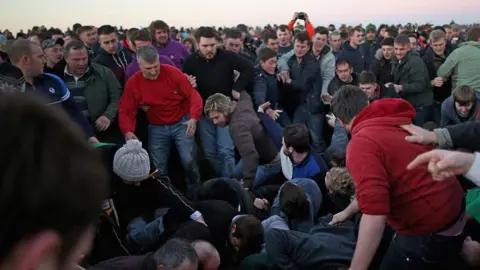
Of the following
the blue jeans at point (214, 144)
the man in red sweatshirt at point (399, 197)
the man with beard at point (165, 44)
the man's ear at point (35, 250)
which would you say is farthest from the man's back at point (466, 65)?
the man's ear at point (35, 250)

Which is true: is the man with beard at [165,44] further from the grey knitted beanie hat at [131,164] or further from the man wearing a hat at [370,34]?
the man wearing a hat at [370,34]

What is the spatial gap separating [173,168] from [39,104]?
4.58m

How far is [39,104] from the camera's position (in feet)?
2.21

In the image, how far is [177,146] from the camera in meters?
4.89

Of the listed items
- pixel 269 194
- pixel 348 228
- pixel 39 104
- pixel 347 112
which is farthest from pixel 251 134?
pixel 39 104

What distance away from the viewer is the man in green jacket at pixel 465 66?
18.7 ft

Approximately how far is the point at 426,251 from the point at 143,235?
190 centimetres

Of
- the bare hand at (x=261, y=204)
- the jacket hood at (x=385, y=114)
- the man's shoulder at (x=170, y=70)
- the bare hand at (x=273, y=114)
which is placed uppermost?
the jacket hood at (x=385, y=114)

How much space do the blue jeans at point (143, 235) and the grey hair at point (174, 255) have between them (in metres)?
0.73

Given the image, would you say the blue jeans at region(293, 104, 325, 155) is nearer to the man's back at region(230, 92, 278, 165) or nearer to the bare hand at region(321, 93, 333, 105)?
the bare hand at region(321, 93, 333, 105)

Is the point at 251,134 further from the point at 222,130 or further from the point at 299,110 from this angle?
the point at 299,110

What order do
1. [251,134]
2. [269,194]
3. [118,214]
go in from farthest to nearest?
[251,134]
[269,194]
[118,214]

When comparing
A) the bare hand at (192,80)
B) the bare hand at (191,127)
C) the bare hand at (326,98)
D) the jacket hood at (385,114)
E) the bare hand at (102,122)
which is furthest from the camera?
the bare hand at (326,98)

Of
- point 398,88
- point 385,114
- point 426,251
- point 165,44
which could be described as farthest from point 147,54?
point 398,88
